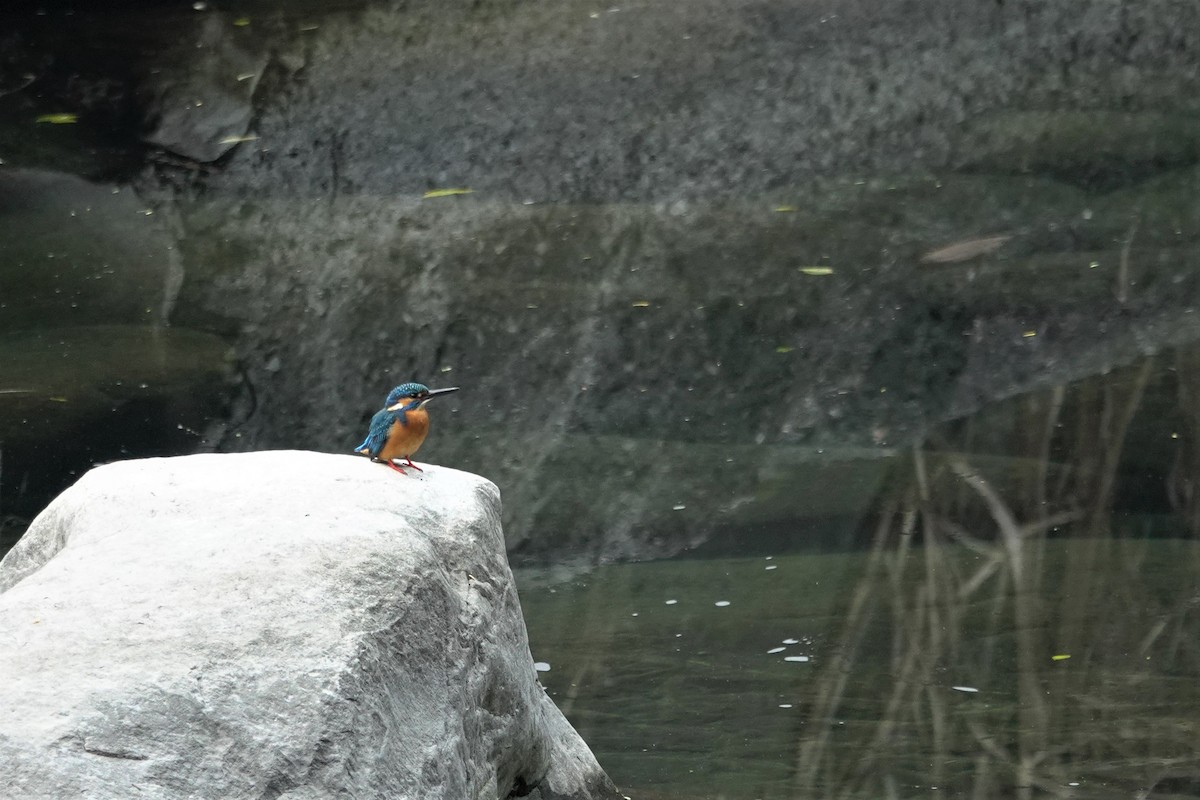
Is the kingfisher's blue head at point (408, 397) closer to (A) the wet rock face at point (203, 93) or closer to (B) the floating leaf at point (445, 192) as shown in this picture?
(B) the floating leaf at point (445, 192)

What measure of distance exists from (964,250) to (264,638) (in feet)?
17.7

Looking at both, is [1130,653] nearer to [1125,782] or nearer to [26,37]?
[1125,782]

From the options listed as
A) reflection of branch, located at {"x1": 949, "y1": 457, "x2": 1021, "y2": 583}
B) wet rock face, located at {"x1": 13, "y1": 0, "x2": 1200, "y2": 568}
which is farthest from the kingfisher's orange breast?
reflection of branch, located at {"x1": 949, "y1": 457, "x2": 1021, "y2": 583}

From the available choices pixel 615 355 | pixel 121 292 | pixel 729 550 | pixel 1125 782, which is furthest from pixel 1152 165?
pixel 121 292

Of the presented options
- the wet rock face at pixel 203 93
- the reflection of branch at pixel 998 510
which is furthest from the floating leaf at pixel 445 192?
the reflection of branch at pixel 998 510

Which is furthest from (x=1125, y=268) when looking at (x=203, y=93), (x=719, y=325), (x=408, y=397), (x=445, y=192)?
(x=203, y=93)

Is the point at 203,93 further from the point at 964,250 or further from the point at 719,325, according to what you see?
the point at 964,250

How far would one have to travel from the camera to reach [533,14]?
9.68 m

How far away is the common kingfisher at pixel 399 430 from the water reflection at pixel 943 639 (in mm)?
1255

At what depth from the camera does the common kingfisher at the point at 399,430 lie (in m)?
2.82

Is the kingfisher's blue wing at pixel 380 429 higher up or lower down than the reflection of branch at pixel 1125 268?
higher up

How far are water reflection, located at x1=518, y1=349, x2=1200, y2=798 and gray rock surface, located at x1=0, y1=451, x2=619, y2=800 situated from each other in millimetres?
1054

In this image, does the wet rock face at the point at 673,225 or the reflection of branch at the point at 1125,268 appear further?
the reflection of branch at the point at 1125,268

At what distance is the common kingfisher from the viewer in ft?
9.24
